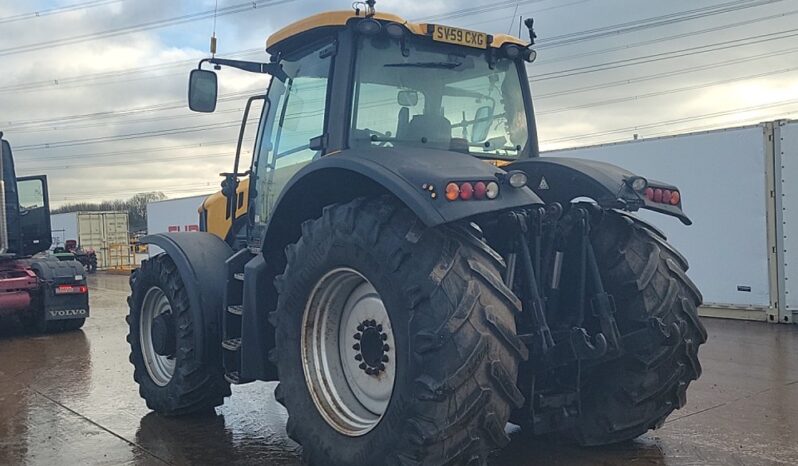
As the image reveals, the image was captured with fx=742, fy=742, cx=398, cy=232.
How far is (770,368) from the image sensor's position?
738cm

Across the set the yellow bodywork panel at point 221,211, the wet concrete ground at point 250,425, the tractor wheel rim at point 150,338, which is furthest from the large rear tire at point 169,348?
the yellow bodywork panel at point 221,211

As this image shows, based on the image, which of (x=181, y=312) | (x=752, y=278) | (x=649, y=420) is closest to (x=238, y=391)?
(x=181, y=312)

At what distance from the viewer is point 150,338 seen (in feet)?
20.4

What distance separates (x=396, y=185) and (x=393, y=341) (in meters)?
0.87

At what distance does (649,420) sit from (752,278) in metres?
7.32

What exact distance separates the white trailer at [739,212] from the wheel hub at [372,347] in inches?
334

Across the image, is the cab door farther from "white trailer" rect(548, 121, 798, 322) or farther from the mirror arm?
"white trailer" rect(548, 121, 798, 322)

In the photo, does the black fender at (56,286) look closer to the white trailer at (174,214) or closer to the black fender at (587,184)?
the black fender at (587,184)

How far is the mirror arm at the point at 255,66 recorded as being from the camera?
5410 millimetres

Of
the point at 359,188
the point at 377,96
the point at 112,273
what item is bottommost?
the point at 112,273

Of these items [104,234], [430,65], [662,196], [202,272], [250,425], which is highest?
[430,65]

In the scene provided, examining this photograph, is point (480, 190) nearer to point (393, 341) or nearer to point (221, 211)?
point (393, 341)

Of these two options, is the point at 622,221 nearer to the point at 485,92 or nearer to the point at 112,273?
the point at 485,92

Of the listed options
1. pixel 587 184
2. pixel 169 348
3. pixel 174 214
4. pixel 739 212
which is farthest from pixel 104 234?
pixel 587 184
